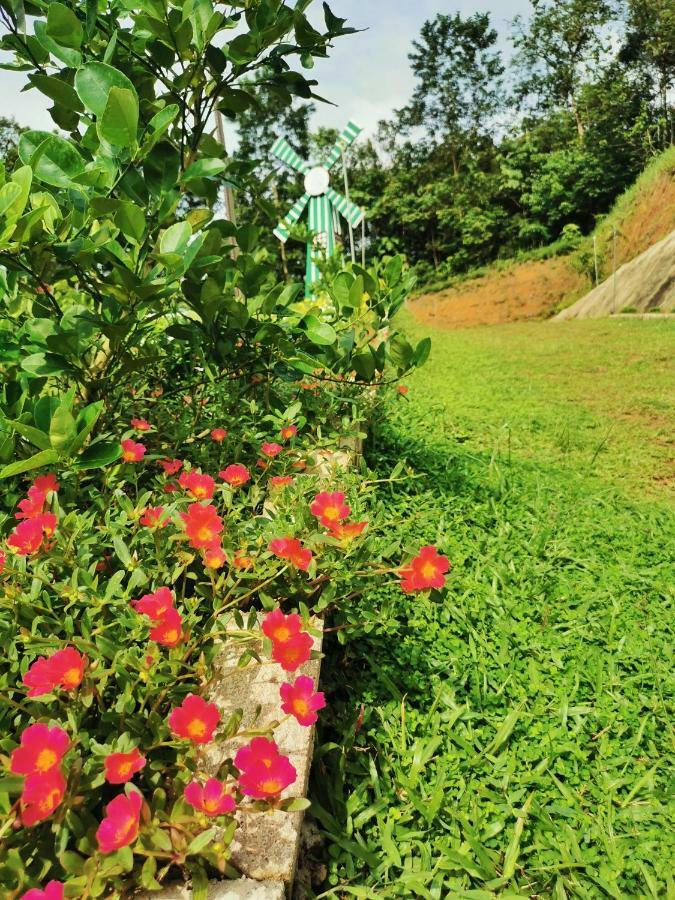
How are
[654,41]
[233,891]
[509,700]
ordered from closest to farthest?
1. [233,891]
2. [509,700]
3. [654,41]

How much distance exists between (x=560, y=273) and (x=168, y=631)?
14.9 m

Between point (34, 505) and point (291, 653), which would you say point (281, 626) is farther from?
point (34, 505)

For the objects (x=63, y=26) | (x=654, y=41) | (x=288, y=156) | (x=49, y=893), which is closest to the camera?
(x=49, y=893)

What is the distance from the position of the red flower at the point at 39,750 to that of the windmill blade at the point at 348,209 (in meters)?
9.29

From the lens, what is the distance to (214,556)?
2.68 feet

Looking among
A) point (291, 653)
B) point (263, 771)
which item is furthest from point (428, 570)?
point (263, 771)

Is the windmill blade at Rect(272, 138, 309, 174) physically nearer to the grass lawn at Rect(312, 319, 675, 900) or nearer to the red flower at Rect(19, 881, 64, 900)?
the grass lawn at Rect(312, 319, 675, 900)

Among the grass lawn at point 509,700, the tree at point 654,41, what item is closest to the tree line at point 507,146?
the tree at point 654,41

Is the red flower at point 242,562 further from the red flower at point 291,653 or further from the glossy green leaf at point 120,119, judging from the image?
the glossy green leaf at point 120,119

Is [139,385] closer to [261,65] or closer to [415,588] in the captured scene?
[261,65]

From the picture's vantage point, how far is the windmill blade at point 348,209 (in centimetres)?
949

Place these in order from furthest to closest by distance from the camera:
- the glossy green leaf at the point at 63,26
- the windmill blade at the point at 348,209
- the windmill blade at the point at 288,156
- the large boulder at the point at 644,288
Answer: the windmill blade at the point at 288,156 → the windmill blade at the point at 348,209 → the large boulder at the point at 644,288 → the glossy green leaf at the point at 63,26

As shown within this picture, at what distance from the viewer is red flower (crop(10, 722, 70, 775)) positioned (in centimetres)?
54

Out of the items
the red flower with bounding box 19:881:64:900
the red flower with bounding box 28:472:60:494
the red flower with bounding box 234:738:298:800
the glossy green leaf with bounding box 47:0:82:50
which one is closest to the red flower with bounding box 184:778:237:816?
the red flower with bounding box 234:738:298:800
